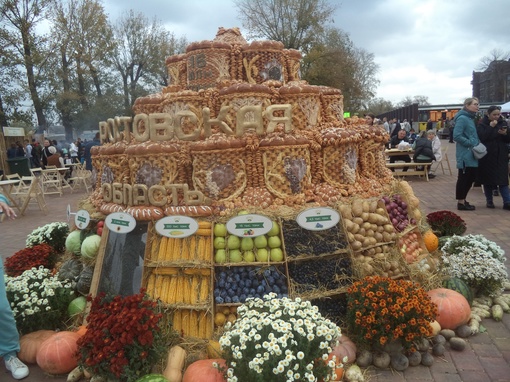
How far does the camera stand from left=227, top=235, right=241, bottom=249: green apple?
4047mm

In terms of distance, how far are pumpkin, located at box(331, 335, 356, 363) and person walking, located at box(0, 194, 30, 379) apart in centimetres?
271

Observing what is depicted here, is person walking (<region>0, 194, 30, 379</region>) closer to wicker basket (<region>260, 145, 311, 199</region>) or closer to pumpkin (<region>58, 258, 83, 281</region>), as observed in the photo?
pumpkin (<region>58, 258, 83, 281</region>)

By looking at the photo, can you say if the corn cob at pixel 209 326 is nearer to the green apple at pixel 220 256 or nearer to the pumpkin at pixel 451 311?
the green apple at pixel 220 256

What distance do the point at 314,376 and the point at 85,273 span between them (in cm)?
290

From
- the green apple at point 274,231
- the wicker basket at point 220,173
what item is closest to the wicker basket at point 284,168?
the wicker basket at point 220,173

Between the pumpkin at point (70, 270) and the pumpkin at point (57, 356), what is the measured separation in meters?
1.20

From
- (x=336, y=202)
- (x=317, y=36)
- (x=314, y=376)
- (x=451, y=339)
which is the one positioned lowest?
(x=451, y=339)

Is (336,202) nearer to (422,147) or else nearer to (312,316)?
(312,316)

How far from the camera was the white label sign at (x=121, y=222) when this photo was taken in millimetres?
4188

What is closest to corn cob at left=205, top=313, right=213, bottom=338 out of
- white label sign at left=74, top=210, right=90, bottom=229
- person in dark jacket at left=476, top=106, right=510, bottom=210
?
white label sign at left=74, top=210, right=90, bottom=229

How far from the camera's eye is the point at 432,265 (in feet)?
15.8

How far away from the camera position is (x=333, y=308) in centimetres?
406

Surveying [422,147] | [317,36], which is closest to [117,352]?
[422,147]

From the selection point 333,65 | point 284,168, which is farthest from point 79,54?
point 284,168
